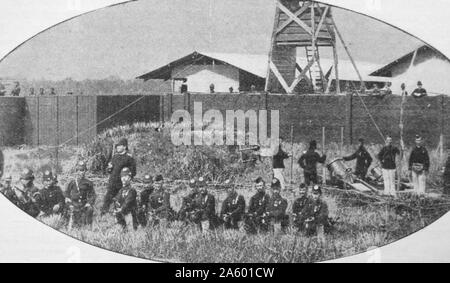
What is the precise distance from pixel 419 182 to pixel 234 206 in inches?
60.0

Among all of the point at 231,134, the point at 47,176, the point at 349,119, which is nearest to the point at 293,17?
the point at 349,119

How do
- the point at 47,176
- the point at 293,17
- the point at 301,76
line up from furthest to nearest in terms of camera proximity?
the point at 47,176 → the point at 301,76 → the point at 293,17

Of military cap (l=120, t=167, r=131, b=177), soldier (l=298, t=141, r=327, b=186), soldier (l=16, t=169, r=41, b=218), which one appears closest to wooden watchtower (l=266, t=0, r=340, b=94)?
soldier (l=298, t=141, r=327, b=186)

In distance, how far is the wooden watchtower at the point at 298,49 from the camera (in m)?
5.64

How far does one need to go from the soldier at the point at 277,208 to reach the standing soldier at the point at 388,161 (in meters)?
0.84

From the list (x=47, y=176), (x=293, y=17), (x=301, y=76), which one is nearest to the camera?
(x=293, y=17)

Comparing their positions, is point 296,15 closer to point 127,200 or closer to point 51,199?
point 127,200

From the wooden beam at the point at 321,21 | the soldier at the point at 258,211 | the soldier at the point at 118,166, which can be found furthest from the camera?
the soldier at the point at 118,166

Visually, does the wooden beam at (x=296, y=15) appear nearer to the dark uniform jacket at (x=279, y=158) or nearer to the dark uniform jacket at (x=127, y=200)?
the dark uniform jacket at (x=279, y=158)

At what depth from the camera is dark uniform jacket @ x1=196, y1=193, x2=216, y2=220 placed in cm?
571

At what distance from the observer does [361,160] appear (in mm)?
5727

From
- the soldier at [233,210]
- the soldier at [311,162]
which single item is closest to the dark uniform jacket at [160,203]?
the soldier at [233,210]

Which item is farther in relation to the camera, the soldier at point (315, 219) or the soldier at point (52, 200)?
the soldier at point (52, 200)

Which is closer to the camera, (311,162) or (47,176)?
(311,162)
